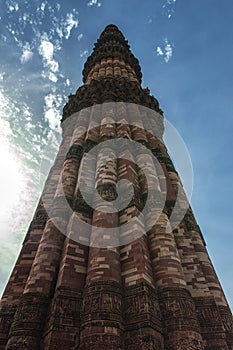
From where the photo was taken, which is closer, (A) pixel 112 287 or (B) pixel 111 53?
(A) pixel 112 287

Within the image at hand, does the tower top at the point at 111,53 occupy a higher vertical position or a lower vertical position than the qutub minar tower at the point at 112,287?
higher

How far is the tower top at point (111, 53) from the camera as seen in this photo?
2158 centimetres

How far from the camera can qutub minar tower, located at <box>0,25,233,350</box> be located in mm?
5121

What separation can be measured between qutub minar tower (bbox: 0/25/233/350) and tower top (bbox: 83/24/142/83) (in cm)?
1414

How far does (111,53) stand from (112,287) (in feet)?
63.8

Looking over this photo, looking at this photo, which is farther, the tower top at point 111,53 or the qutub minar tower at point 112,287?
the tower top at point 111,53

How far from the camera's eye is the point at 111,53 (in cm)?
2169

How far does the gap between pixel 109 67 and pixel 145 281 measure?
16454 millimetres

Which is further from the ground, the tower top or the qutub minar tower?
the tower top

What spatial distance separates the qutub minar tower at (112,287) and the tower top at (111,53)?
14.1 metres

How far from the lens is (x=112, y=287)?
224 inches

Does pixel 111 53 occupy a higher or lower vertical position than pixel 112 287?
higher

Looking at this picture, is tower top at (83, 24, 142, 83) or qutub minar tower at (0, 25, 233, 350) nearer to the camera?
qutub minar tower at (0, 25, 233, 350)

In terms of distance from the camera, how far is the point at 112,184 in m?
8.43
